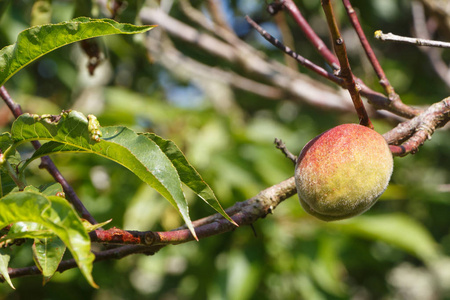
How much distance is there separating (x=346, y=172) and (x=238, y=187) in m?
1.57

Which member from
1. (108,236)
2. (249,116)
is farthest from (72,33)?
(249,116)

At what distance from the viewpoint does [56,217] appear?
2.84 ft

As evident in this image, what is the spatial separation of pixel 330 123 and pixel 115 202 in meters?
1.96

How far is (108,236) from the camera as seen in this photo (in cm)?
104

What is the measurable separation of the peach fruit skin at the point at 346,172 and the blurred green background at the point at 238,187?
873mm

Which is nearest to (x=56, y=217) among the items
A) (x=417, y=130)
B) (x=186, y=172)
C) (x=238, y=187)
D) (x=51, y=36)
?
(x=186, y=172)

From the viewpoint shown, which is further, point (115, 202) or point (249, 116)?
point (249, 116)

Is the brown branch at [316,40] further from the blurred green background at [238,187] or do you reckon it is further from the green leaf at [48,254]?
the green leaf at [48,254]

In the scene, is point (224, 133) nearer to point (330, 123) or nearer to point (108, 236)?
point (330, 123)

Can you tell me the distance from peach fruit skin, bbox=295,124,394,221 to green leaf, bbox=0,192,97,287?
24.3 inches

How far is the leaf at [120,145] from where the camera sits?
0.97 meters

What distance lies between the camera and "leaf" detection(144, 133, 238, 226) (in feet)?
3.45

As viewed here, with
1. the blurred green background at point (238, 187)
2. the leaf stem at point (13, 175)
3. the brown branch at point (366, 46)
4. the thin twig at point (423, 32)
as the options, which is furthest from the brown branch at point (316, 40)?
the thin twig at point (423, 32)

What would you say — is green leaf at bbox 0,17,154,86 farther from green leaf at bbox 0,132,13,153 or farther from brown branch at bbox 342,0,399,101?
brown branch at bbox 342,0,399,101
